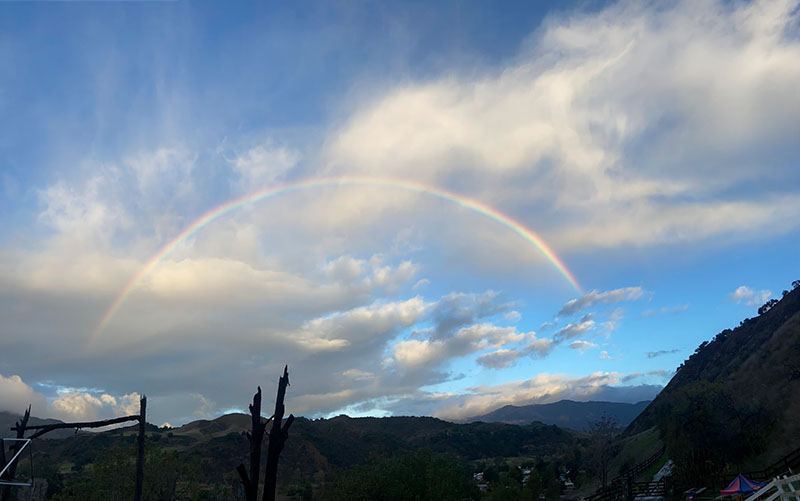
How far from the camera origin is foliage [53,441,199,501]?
1428 inches

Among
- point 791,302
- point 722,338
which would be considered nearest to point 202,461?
point 791,302

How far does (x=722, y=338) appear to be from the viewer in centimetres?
13950

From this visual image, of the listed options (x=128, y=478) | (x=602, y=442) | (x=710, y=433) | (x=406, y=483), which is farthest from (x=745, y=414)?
(x=128, y=478)

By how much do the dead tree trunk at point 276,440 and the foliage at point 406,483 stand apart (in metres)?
34.8

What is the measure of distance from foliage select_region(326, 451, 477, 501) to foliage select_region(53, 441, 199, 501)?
586 inches

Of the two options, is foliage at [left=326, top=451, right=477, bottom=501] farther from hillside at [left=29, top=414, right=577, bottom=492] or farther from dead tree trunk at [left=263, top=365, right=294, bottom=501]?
dead tree trunk at [left=263, top=365, right=294, bottom=501]

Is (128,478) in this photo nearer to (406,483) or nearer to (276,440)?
(406,483)

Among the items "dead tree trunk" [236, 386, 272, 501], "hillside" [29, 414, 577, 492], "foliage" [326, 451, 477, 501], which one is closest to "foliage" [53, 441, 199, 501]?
"foliage" [326, 451, 477, 501]

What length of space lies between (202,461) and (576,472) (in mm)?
63217

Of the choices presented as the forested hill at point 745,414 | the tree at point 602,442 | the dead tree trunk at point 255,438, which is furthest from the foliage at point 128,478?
the tree at point 602,442

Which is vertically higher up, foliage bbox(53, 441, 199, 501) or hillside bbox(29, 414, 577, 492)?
hillside bbox(29, 414, 577, 492)

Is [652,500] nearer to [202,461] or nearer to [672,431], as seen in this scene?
[672,431]

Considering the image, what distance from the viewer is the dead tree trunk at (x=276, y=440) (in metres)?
15.4

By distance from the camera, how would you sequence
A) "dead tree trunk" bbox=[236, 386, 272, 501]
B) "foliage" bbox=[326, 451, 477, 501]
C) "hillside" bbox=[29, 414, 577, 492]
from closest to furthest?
"dead tree trunk" bbox=[236, 386, 272, 501] → "foliage" bbox=[326, 451, 477, 501] → "hillside" bbox=[29, 414, 577, 492]
